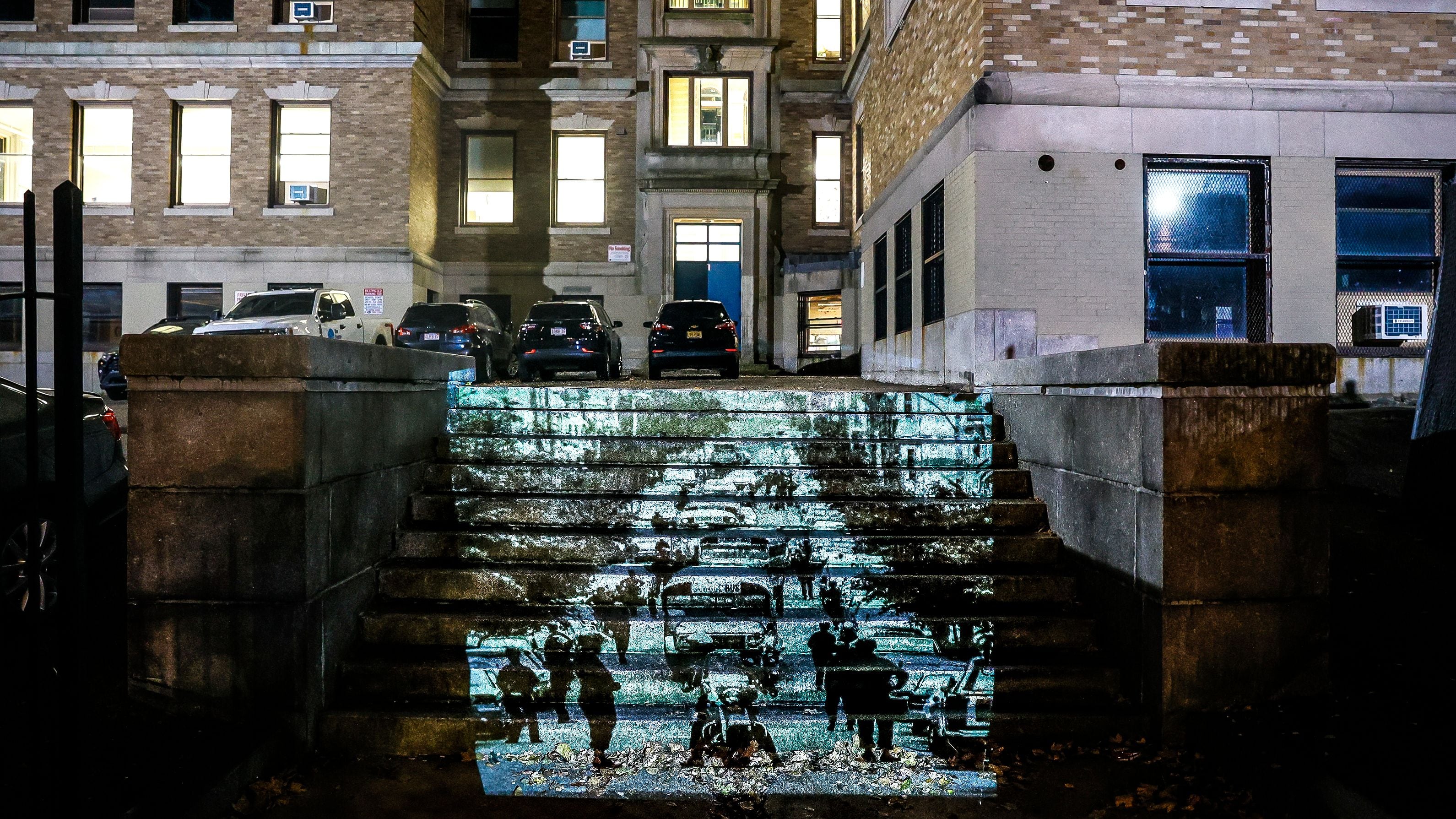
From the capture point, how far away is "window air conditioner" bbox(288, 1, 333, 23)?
22.0 m

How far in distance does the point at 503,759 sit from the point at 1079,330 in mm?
8447

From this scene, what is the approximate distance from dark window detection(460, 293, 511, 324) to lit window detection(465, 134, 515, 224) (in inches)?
84.7

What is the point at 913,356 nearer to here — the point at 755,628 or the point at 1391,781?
the point at 755,628

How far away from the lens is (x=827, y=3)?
25.5 m

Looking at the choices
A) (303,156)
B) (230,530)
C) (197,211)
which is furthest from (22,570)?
(197,211)

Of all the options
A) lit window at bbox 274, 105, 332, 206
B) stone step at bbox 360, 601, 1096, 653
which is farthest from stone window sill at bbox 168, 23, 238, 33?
stone step at bbox 360, 601, 1096, 653

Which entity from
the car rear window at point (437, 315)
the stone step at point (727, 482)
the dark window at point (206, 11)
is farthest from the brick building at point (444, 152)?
the stone step at point (727, 482)

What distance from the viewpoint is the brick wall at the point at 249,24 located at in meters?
21.8

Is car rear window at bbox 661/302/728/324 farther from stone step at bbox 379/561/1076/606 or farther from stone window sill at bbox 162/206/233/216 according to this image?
stone window sill at bbox 162/206/233/216

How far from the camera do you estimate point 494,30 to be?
82.3ft

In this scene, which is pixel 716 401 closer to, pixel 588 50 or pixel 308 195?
pixel 308 195

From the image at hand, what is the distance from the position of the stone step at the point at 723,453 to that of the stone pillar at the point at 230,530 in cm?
192

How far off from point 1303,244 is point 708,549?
9435 mm

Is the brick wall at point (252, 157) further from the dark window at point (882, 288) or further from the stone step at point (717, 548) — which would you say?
Answer: the stone step at point (717, 548)
